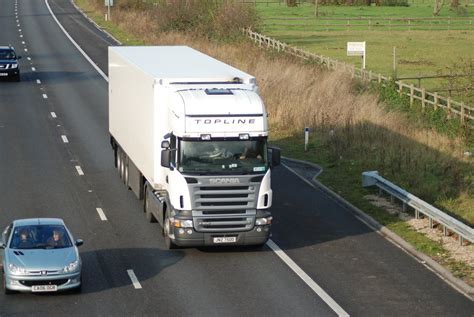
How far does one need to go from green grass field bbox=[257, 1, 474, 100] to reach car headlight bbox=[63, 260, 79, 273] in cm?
3726

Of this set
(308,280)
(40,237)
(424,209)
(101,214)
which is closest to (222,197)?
(308,280)

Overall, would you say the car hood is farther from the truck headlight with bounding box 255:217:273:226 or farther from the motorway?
the truck headlight with bounding box 255:217:273:226

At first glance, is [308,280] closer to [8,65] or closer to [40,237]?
[40,237]

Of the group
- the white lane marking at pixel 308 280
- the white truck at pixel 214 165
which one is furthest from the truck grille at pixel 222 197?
the white lane marking at pixel 308 280

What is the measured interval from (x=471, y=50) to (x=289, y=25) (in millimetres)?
28230

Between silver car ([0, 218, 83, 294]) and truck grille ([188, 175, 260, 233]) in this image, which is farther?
truck grille ([188, 175, 260, 233])

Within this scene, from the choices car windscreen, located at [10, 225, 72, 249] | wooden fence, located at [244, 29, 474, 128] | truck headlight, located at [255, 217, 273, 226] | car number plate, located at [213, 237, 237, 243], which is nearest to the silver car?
car windscreen, located at [10, 225, 72, 249]

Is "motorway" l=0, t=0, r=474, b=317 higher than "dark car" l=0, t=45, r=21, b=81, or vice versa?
"dark car" l=0, t=45, r=21, b=81

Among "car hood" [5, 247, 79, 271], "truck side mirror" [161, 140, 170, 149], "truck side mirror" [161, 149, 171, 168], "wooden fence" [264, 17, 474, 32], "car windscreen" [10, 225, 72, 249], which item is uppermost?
"truck side mirror" [161, 140, 170, 149]

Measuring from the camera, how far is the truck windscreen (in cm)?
2430

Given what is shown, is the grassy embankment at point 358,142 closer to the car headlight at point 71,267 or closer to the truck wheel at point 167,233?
the truck wheel at point 167,233

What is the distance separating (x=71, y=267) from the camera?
21391 millimetres

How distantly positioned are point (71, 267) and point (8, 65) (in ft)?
123

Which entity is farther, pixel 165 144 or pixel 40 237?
pixel 165 144
